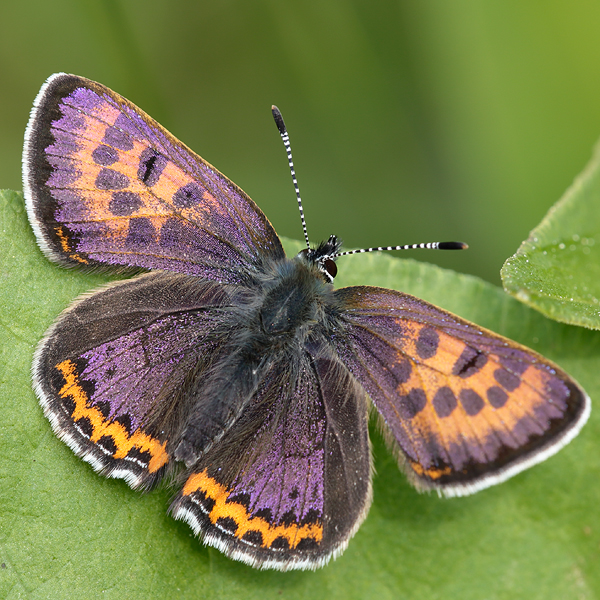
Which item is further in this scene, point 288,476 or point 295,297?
point 295,297

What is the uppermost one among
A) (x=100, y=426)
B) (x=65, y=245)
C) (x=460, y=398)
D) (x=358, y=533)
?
(x=65, y=245)

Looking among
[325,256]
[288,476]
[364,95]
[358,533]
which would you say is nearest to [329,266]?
[325,256]

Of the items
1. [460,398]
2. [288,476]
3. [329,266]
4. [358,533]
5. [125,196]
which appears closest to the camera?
[460,398]

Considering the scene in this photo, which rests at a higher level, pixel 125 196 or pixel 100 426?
pixel 125 196

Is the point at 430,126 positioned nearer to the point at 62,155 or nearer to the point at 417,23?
the point at 417,23

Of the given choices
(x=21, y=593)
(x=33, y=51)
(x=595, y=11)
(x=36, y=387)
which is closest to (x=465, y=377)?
(x=36, y=387)

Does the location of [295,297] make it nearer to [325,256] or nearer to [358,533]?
[325,256]

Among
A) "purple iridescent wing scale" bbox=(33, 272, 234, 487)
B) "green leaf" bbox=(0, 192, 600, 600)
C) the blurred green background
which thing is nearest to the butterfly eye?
"green leaf" bbox=(0, 192, 600, 600)
